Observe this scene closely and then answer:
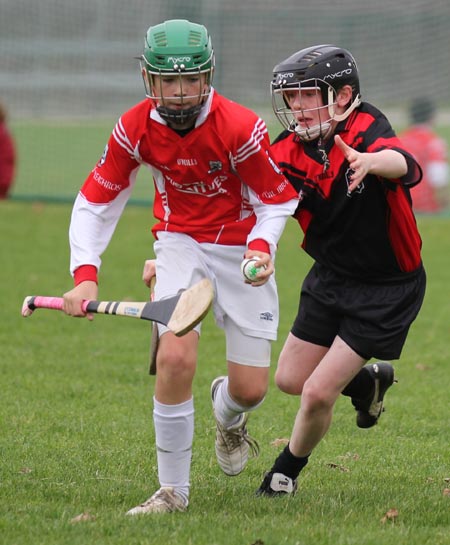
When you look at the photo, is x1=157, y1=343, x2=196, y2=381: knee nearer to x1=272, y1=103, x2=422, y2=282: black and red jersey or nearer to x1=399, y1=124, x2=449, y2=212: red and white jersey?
x1=272, y1=103, x2=422, y2=282: black and red jersey

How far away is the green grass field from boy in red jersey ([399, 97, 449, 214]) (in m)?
5.23

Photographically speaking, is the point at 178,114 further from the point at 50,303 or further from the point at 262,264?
the point at 50,303

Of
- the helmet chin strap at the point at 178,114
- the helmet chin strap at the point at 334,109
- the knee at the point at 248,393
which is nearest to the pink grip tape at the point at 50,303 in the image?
the helmet chin strap at the point at 178,114

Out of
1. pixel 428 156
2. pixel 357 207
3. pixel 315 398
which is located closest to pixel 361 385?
pixel 315 398

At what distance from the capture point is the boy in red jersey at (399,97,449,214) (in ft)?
50.4

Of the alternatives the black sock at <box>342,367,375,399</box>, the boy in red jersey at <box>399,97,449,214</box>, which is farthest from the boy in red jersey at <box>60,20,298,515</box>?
the boy in red jersey at <box>399,97,449,214</box>

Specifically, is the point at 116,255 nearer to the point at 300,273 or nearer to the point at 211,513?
the point at 300,273

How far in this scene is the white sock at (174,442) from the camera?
4535 millimetres

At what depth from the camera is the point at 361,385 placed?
18.0 ft

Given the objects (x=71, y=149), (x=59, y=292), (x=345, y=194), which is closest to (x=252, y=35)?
(x=71, y=149)

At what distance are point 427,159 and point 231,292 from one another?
435 inches

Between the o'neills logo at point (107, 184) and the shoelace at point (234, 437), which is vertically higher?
the o'neills logo at point (107, 184)

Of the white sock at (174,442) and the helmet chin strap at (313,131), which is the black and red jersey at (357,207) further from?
the white sock at (174,442)

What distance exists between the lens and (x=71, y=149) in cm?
2103
